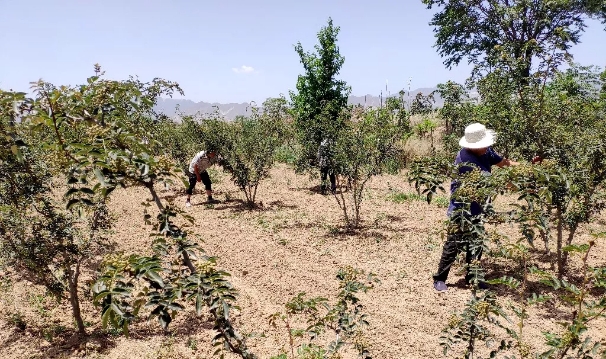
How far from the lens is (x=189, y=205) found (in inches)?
364

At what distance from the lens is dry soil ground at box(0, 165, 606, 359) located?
391cm

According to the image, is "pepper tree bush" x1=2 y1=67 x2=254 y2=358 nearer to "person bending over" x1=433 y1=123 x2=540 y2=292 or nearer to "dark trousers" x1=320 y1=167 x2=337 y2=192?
"person bending over" x1=433 y1=123 x2=540 y2=292

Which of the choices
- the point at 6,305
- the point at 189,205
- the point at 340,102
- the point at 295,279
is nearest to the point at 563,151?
the point at 295,279

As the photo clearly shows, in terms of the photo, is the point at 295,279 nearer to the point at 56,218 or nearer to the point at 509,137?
the point at 56,218

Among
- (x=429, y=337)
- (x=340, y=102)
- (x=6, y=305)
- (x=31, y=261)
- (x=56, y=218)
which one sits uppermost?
(x=340, y=102)

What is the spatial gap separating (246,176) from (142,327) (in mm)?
4898

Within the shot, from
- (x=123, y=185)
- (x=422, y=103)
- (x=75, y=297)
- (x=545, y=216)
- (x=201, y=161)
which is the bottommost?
(x=75, y=297)

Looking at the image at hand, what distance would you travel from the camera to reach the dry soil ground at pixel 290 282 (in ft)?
12.8

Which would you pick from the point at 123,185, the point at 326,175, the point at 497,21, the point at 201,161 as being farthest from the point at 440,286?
the point at 497,21

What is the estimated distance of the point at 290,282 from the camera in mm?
5312

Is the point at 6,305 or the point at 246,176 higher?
the point at 246,176

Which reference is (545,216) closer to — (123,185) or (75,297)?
(123,185)

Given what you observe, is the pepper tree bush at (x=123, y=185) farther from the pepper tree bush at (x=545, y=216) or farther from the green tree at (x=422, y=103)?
the green tree at (x=422, y=103)

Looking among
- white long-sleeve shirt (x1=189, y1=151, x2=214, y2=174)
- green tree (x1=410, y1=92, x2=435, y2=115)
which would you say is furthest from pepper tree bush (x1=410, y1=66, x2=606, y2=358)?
white long-sleeve shirt (x1=189, y1=151, x2=214, y2=174)
